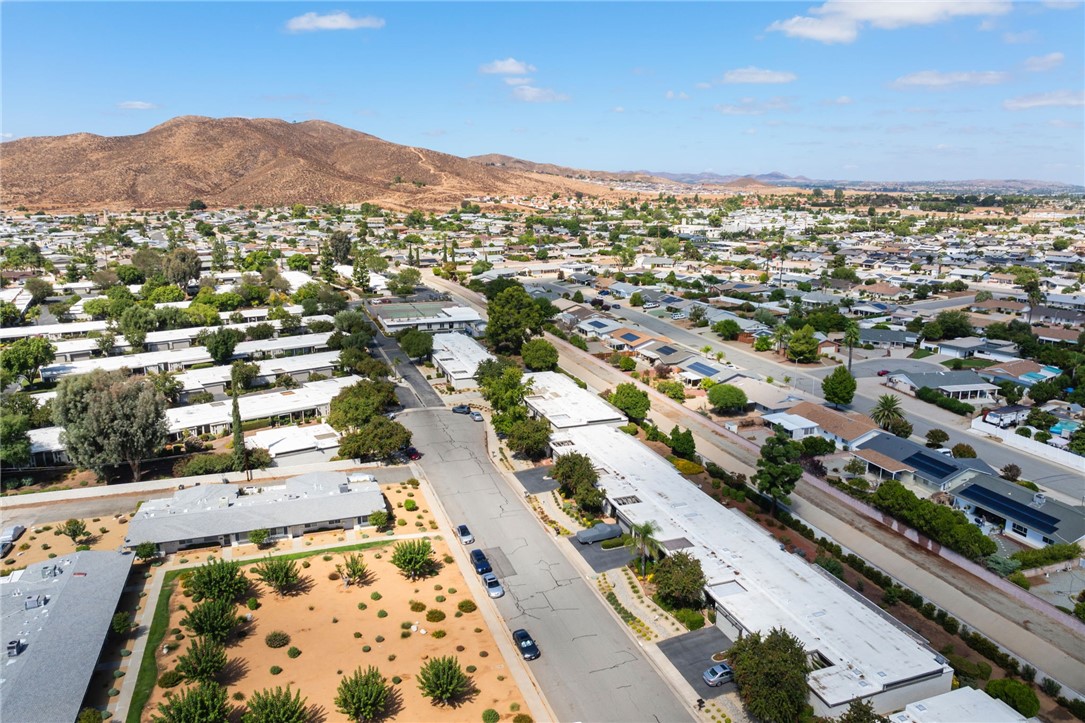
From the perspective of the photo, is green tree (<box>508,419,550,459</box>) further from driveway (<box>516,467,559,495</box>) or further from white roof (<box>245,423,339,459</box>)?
white roof (<box>245,423,339,459</box>)

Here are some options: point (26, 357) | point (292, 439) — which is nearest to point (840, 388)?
point (292, 439)

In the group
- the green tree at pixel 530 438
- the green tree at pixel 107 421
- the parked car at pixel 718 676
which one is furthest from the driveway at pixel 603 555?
the green tree at pixel 107 421

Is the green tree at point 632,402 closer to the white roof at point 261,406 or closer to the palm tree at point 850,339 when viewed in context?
the palm tree at point 850,339

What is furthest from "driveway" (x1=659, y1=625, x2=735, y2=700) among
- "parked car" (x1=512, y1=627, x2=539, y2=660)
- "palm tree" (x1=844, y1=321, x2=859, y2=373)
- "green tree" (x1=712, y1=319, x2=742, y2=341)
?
"green tree" (x1=712, y1=319, x2=742, y2=341)

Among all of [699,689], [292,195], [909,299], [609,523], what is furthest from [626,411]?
[292,195]

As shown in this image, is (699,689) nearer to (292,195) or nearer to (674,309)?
(674,309)

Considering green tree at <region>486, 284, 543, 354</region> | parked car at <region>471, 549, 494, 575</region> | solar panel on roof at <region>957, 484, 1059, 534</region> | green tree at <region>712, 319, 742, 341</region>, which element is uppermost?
green tree at <region>486, 284, 543, 354</region>

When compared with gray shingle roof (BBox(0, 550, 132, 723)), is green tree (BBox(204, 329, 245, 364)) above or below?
above
